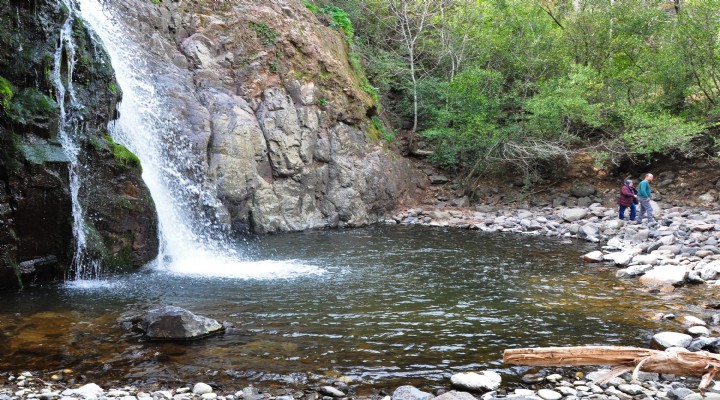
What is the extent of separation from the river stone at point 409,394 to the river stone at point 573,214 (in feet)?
49.6

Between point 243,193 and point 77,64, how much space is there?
21.6 feet

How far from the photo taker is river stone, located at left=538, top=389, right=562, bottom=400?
4988mm

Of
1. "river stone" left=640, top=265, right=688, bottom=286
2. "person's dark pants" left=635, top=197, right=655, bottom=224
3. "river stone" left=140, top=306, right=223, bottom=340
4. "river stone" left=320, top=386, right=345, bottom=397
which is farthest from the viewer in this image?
"person's dark pants" left=635, top=197, right=655, bottom=224

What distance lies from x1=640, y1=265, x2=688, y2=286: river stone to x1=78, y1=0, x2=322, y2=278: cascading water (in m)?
6.92

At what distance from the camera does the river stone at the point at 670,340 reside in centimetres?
635

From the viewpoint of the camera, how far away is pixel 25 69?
980 cm

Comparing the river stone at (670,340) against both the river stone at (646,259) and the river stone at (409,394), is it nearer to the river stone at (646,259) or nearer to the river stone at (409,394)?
the river stone at (409,394)

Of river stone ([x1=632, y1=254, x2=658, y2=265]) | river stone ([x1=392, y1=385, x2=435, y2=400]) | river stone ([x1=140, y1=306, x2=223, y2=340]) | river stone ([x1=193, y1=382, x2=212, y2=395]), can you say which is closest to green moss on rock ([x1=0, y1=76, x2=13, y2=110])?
river stone ([x1=140, y1=306, x2=223, y2=340])

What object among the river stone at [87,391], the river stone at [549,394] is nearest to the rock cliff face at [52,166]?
the river stone at [87,391]

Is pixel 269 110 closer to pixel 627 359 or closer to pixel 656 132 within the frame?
pixel 656 132

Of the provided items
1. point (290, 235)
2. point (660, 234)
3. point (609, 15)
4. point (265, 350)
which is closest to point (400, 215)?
point (290, 235)

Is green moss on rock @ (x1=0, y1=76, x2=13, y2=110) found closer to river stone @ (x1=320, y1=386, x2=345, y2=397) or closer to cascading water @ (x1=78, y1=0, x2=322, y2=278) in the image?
cascading water @ (x1=78, y1=0, x2=322, y2=278)

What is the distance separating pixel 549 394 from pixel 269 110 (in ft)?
48.2

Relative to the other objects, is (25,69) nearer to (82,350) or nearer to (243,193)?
(82,350)
